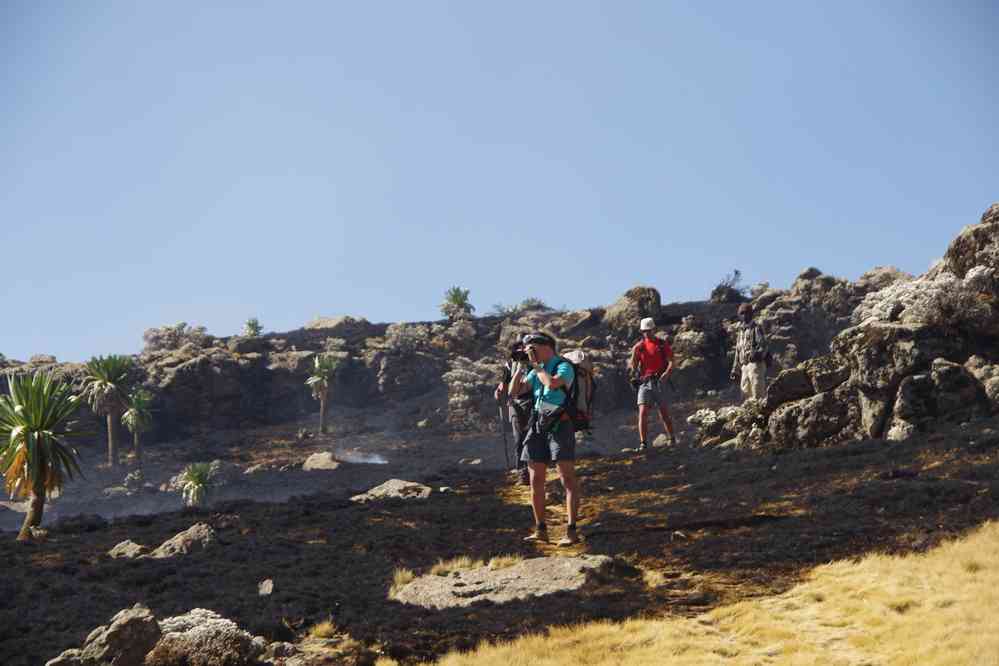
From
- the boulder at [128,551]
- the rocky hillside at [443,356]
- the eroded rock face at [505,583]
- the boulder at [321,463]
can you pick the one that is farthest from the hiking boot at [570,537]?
the rocky hillside at [443,356]

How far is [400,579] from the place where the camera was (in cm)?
755

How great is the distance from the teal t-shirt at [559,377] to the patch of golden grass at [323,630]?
316cm

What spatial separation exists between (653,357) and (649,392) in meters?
0.65

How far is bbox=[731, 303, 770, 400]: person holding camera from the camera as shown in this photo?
1574 centimetres

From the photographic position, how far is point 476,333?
5438 centimetres

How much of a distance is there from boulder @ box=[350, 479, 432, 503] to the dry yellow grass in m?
8.94

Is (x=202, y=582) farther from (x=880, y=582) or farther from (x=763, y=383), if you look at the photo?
(x=763, y=383)

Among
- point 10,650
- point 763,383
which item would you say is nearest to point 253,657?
point 10,650

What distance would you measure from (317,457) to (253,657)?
3235 cm

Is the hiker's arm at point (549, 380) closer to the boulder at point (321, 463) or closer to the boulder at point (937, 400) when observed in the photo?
the boulder at point (937, 400)

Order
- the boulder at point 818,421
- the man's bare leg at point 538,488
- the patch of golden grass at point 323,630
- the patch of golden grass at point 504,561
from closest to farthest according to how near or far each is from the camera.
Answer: the patch of golden grass at point 323,630, the patch of golden grass at point 504,561, the man's bare leg at point 538,488, the boulder at point 818,421

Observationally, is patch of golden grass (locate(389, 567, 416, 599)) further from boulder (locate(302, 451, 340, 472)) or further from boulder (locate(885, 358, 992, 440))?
boulder (locate(302, 451, 340, 472))

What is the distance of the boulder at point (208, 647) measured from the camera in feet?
16.8

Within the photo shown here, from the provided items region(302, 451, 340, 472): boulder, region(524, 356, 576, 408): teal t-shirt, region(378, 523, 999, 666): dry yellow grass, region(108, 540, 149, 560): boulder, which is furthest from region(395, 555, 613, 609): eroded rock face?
region(302, 451, 340, 472): boulder
